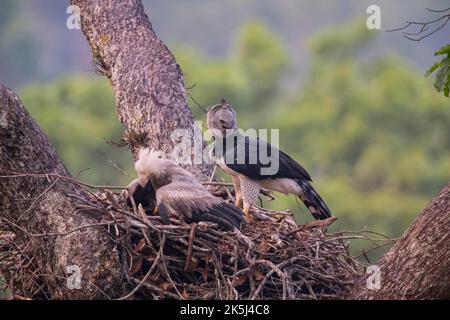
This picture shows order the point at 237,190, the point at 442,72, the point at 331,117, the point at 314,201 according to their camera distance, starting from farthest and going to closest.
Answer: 1. the point at 331,117
2. the point at 314,201
3. the point at 237,190
4. the point at 442,72

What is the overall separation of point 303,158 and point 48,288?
3398cm

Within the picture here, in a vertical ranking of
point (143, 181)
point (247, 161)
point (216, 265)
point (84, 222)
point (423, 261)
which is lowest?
point (423, 261)

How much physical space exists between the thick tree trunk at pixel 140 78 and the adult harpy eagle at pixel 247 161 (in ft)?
1.01

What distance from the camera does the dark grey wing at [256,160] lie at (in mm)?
9141

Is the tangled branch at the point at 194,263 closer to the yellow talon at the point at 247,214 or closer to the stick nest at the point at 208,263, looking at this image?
the stick nest at the point at 208,263

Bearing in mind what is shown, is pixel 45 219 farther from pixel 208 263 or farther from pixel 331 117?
pixel 331 117

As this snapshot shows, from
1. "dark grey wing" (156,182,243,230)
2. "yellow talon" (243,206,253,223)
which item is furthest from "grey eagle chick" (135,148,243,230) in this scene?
"yellow talon" (243,206,253,223)

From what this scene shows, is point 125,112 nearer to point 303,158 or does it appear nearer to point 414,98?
point 303,158

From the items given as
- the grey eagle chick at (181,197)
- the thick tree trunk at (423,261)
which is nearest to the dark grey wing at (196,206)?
the grey eagle chick at (181,197)

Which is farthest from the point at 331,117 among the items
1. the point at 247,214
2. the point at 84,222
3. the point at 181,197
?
the point at 84,222

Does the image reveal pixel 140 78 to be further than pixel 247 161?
Yes

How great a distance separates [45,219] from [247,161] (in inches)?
89.0

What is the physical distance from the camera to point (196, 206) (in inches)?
314

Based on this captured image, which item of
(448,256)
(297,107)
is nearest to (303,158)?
(297,107)
